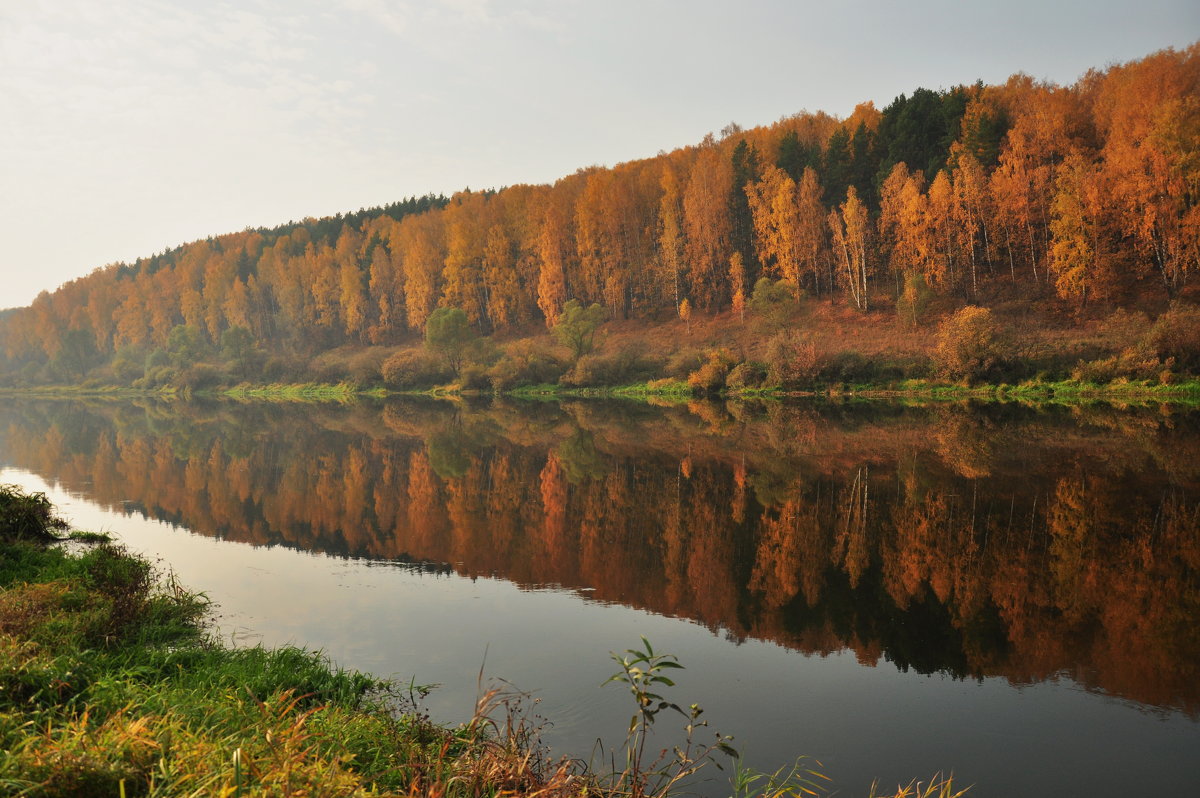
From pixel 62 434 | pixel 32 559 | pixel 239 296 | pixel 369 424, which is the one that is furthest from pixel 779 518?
pixel 239 296

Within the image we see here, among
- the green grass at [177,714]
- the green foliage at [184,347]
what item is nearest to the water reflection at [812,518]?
the green grass at [177,714]

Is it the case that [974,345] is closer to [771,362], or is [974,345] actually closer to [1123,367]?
[1123,367]

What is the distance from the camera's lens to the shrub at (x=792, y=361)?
1620 inches

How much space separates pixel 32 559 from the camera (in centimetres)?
905

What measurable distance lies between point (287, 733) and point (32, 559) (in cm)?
768

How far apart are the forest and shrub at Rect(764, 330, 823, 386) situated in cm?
14

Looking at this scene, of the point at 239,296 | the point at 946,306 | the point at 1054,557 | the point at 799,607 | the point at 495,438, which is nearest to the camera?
the point at 799,607

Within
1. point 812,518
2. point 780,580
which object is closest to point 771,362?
point 812,518

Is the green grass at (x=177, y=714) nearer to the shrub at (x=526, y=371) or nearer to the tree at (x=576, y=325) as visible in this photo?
the tree at (x=576, y=325)

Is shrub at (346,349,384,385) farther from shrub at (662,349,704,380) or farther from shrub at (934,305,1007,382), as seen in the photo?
shrub at (934,305,1007,382)

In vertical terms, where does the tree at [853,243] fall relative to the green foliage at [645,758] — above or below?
above

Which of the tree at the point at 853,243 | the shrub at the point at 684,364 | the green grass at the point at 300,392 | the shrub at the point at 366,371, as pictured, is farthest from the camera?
the shrub at the point at 366,371

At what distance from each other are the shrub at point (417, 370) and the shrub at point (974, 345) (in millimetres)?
41452

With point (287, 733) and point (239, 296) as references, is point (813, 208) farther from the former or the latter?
point (239, 296)
